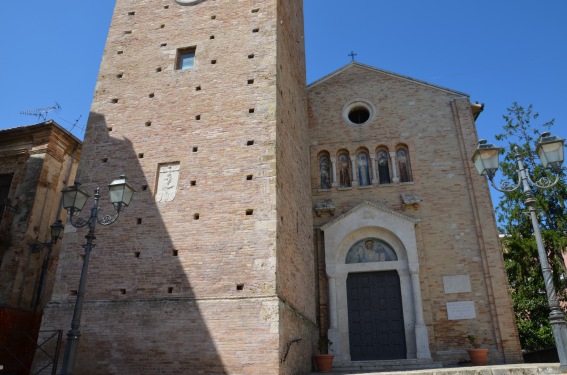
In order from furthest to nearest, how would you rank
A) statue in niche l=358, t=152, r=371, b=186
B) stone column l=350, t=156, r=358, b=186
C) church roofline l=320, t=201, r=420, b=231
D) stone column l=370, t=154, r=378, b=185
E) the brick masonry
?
1. statue in niche l=358, t=152, r=371, b=186
2. stone column l=350, t=156, r=358, b=186
3. stone column l=370, t=154, r=378, b=185
4. church roofline l=320, t=201, r=420, b=231
5. the brick masonry

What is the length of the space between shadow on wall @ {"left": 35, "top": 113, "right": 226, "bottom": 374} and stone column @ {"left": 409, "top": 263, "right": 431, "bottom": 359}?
5524mm

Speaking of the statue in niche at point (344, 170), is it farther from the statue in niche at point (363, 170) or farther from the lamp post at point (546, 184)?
the lamp post at point (546, 184)

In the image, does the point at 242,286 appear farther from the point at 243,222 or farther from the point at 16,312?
the point at 16,312

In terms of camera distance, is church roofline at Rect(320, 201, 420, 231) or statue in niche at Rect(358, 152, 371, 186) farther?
statue in niche at Rect(358, 152, 371, 186)

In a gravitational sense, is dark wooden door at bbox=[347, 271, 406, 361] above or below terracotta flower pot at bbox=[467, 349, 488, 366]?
above

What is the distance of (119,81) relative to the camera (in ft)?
40.9

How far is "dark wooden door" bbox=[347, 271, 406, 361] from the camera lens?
1209cm

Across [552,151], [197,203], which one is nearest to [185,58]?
[197,203]

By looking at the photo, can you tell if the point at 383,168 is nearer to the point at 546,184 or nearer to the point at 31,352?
the point at 546,184

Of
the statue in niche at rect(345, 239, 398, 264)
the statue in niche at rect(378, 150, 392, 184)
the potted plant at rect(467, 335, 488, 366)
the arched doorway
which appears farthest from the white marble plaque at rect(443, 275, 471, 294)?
the statue in niche at rect(378, 150, 392, 184)

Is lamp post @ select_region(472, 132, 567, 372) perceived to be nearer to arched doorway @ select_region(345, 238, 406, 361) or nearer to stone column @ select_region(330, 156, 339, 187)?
arched doorway @ select_region(345, 238, 406, 361)

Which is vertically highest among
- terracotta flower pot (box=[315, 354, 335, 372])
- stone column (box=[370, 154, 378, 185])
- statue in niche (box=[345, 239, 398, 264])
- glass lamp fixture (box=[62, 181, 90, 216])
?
stone column (box=[370, 154, 378, 185])

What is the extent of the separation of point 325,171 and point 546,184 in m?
7.42

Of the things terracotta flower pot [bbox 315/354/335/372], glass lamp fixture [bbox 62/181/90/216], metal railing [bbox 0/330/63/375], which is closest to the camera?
glass lamp fixture [bbox 62/181/90/216]
